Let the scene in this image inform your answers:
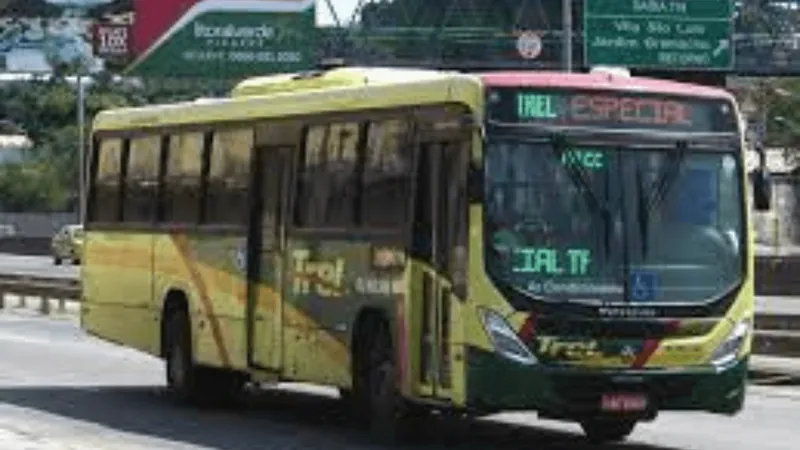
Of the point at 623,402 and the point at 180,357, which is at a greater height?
the point at 623,402

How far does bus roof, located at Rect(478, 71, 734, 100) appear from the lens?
45.6ft

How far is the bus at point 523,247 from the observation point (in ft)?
44.1

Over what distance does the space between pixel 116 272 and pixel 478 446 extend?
22.4ft

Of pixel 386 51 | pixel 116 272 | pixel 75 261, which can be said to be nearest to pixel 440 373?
pixel 116 272

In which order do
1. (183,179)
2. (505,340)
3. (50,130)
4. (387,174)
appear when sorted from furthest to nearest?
(50,130) → (183,179) → (387,174) → (505,340)

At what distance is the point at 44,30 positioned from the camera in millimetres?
132625

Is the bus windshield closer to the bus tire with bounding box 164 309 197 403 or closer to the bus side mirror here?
the bus side mirror

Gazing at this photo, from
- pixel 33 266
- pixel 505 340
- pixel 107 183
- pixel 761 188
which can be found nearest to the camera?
pixel 505 340

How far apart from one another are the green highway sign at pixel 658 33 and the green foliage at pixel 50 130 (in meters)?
48.5

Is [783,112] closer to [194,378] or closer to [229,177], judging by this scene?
[194,378]

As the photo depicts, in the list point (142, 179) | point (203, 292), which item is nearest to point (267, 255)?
point (203, 292)

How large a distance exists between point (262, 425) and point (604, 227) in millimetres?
4694

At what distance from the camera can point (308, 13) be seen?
40438mm

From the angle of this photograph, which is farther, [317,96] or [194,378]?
[194,378]
